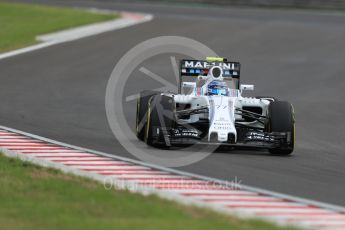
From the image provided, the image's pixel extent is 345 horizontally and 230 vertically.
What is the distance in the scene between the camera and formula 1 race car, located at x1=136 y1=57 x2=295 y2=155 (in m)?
14.8

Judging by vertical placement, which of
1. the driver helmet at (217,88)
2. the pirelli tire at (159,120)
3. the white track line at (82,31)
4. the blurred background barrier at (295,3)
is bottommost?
the pirelli tire at (159,120)

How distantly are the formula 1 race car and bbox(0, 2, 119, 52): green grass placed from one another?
15.8 metres

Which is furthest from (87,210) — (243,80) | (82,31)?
(82,31)

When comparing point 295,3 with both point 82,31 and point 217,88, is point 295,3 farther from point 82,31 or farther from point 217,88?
point 217,88

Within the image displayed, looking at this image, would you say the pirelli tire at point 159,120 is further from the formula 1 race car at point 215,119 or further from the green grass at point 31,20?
the green grass at point 31,20

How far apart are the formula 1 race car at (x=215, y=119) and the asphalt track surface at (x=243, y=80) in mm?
338

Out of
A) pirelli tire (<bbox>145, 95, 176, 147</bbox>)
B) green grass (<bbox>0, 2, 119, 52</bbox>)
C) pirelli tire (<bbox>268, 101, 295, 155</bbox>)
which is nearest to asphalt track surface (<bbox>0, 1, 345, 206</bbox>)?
pirelli tire (<bbox>268, 101, 295, 155</bbox>)

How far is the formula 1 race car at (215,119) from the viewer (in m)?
14.8

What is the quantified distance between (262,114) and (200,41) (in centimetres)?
1743

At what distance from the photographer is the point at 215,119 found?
14891 millimetres

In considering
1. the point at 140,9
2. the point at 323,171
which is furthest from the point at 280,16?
the point at 323,171

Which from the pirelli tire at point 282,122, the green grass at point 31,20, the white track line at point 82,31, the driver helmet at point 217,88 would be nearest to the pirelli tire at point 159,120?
the driver helmet at point 217,88

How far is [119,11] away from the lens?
45.9 meters

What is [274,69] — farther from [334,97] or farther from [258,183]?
[258,183]
